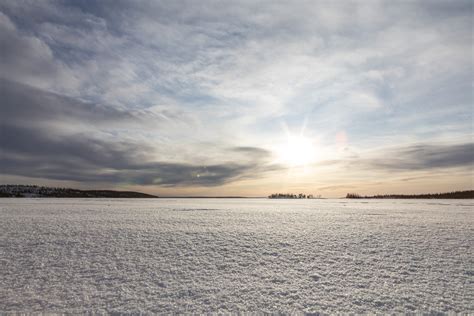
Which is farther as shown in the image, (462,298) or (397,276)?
(397,276)

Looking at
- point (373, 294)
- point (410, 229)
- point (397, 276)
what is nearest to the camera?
point (373, 294)

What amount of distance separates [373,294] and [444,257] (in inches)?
76.8

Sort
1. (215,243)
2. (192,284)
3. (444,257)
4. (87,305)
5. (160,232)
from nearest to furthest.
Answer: (87,305) → (192,284) → (444,257) → (215,243) → (160,232)

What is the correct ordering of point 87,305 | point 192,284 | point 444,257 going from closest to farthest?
point 87,305, point 192,284, point 444,257

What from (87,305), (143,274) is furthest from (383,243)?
(87,305)

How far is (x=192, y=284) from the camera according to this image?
2781mm

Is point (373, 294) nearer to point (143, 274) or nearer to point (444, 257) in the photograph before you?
point (444, 257)

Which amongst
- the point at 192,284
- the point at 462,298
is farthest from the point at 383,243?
the point at 192,284

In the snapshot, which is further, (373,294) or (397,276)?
(397,276)

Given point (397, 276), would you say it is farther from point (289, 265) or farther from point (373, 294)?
point (289, 265)

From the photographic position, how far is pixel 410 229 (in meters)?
5.68

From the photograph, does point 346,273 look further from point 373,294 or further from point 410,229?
point 410,229

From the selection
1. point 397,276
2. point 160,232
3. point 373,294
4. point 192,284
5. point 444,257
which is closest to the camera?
point 373,294

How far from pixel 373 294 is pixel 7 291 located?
3.73m
